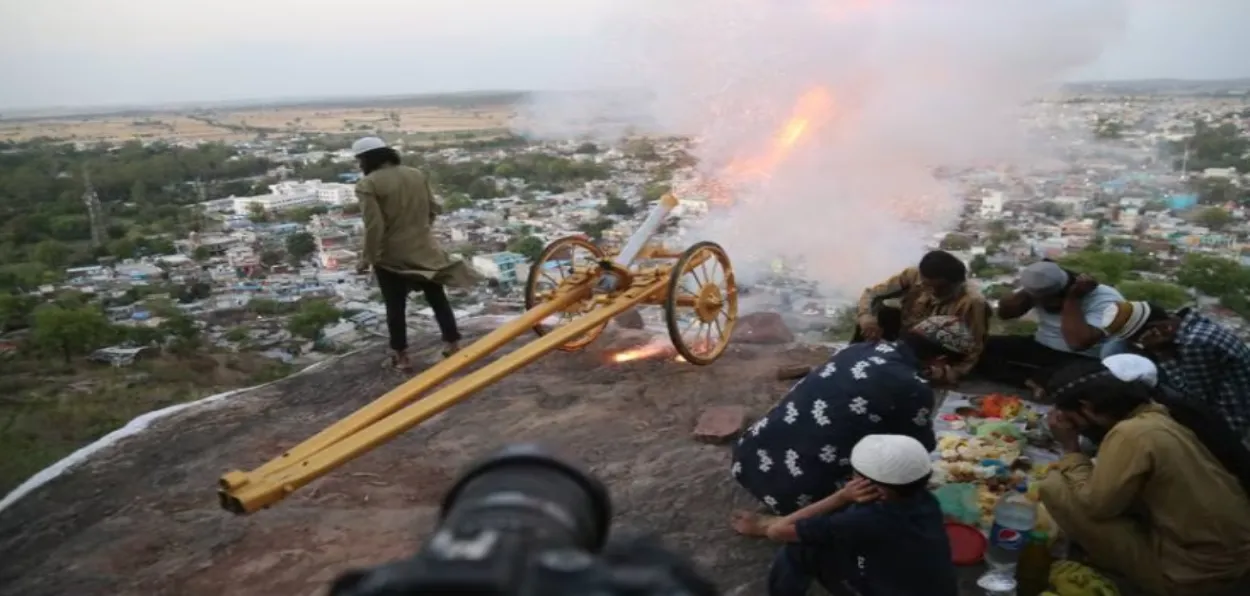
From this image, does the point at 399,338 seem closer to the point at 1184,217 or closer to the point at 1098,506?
the point at 1098,506

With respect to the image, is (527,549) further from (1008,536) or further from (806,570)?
(1008,536)

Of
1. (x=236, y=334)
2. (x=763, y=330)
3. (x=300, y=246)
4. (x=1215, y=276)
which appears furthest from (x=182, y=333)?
(x=1215, y=276)

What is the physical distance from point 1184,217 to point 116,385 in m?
10.3

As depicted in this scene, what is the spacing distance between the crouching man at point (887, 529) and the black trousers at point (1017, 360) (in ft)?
8.22

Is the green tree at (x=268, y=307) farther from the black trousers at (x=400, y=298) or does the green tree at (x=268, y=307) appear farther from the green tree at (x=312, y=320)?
the black trousers at (x=400, y=298)

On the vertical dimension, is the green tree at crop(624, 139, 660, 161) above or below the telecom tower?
above

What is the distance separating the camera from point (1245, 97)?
12.9 m

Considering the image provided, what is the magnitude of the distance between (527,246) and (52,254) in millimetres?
5825

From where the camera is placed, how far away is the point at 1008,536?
310cm

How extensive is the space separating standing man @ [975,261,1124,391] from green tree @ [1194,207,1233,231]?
5019 millimetres

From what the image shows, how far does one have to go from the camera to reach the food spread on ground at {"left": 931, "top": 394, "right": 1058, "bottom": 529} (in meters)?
3.50

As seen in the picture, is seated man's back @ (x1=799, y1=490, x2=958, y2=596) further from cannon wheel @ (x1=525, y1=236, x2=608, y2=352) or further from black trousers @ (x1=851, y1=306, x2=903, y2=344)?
cannon wheel @ (x1=525, y1=236, x2=608, y2=352)

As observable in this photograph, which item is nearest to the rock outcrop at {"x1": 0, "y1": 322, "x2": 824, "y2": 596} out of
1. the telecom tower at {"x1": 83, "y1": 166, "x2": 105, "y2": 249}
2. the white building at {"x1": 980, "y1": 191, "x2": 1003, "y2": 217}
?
the white building at {"x1": 980, "y1": 191, "x2": 1003, "y2": 217}

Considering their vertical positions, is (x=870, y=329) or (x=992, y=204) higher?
(x=992, y=204)
